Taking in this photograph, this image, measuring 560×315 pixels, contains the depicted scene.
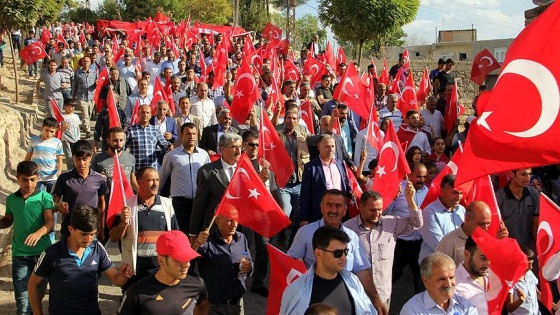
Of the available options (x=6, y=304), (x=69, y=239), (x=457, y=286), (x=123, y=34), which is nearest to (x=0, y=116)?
(x=6, y=304)

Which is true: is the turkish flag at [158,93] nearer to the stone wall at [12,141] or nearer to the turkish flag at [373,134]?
the stone wall at [12,141]

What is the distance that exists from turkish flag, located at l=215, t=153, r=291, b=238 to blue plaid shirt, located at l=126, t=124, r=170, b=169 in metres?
2.47

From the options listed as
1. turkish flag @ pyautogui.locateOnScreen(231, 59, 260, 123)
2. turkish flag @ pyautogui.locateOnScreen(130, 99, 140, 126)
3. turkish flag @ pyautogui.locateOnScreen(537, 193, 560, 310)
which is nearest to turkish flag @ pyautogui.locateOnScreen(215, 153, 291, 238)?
turkish flag @ pyautogui.locateOnScreen(537, 193, 560, 310)

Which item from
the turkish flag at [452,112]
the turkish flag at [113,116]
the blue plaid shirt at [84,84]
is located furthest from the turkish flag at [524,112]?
the blue plaid shirt at [84,84]

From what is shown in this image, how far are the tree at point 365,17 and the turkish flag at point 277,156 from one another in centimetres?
1276

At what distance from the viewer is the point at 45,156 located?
8492mm

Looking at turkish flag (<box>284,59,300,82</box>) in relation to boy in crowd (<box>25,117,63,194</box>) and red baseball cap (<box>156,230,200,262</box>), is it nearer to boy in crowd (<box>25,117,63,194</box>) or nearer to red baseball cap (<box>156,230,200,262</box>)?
boy in crowd (<box>25,117,63,194</box>)

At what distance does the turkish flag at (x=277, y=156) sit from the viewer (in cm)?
806

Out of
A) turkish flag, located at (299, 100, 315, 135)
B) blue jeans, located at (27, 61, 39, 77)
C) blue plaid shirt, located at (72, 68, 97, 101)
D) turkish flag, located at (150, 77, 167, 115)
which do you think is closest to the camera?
turkish flag, located at (299, 100, 315, 135)

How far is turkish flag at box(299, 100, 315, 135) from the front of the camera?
34.1ft

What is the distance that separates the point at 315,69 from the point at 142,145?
7.79 m

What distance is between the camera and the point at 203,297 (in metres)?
4.77

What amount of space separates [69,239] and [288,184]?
3.62m

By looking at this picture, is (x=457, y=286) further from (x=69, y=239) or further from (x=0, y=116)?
(x=0, y=116)
